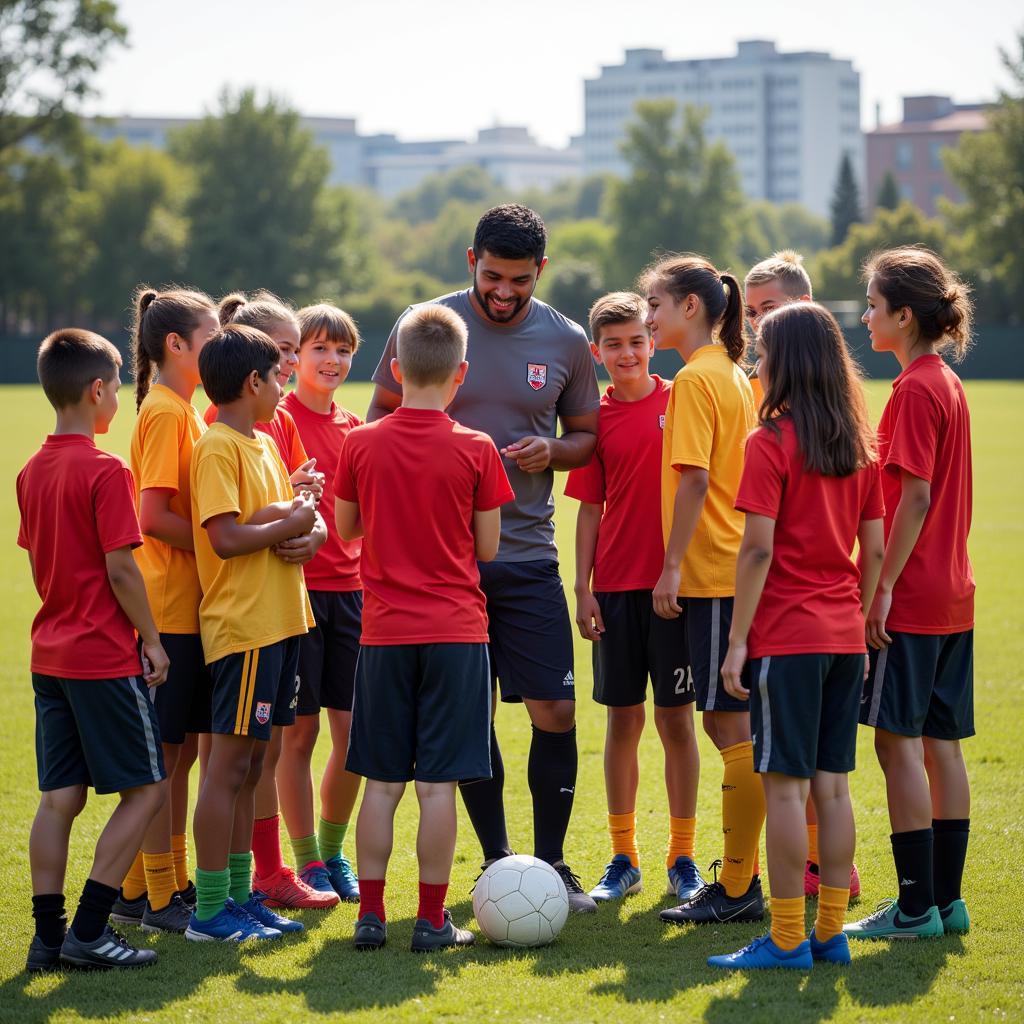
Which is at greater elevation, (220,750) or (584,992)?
(220,750)

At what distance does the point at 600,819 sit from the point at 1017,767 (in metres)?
2.27

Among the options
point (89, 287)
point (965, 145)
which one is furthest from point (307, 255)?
point (965, 145)

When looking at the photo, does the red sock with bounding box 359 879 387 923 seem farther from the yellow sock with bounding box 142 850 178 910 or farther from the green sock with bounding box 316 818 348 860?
the green sock with bounding box 316 818 348 860

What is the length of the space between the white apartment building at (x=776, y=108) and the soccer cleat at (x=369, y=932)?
555 feet

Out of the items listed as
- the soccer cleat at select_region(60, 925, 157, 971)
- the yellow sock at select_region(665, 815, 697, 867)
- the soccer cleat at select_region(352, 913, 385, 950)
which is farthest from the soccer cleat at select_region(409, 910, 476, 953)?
the yellow sock at select_region(665, 815, 697, 867)

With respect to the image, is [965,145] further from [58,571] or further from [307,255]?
[58,571]

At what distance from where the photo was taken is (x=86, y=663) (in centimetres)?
437

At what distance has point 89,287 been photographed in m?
69.9

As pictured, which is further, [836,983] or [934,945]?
[934,945]

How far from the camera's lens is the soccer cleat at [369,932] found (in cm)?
451

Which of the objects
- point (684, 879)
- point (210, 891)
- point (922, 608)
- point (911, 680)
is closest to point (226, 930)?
point (210, 891)

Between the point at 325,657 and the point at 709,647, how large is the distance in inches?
61.7

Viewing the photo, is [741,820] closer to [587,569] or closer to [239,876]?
[587,569]

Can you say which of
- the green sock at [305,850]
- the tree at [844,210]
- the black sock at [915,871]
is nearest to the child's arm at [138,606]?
the green sock at [305,850]
